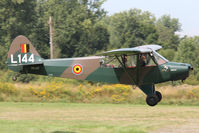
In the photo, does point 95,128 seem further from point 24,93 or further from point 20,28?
point 20,28

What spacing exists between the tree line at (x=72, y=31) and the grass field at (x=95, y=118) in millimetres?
21767

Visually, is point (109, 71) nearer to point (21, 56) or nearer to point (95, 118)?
point (21, 56)

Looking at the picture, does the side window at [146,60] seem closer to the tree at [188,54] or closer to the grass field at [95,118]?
the grass field at [95,118]

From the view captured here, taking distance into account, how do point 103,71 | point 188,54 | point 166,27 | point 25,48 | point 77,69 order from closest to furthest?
point 103,71, point 77,69, point 25,48, point 188,54, point 166,27

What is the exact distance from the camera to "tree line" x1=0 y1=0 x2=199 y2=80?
2234 inches

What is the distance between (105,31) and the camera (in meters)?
69.6

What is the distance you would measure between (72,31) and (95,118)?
3801cm

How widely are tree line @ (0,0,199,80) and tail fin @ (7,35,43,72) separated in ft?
115

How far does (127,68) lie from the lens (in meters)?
14.1

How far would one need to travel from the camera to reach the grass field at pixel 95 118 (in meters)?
21.0

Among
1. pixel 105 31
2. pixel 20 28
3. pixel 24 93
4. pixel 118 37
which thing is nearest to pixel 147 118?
pixel 24 93

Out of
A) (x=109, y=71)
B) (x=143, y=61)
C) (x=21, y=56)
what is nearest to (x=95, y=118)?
(x=21, y=56)

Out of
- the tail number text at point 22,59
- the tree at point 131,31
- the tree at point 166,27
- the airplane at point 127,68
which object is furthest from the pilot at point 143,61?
the tree at point 166,27

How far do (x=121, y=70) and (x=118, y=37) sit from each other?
64008 millimetres
